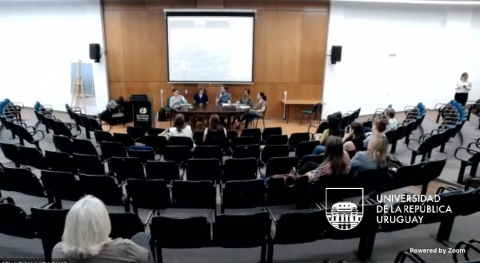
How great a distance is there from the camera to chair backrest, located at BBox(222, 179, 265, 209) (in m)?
3.45

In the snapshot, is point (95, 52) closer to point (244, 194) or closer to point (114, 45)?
point (114, 45)

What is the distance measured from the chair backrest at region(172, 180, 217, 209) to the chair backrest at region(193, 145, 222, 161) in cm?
150

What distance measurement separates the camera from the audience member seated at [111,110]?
9.34 m

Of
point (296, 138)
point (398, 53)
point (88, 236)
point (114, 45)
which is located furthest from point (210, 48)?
point (88, 236)

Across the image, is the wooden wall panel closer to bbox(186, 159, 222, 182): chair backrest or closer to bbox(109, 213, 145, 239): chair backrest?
bbox(186, 159, 222, 182): chair backrest

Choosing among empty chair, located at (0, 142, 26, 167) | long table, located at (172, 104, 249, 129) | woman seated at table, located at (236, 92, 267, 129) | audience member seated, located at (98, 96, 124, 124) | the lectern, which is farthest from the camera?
audience member seated, located at (98, 96, 124, 124)

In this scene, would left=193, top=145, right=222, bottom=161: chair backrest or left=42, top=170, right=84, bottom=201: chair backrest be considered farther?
left=193, top=145, right=222, bottom=161: chair backrest

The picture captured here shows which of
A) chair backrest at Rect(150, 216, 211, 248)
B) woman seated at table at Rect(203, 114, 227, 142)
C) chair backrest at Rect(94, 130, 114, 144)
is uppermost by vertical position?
woman seated at table at Rect(203, 114, 227, 142)

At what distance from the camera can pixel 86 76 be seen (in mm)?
10570

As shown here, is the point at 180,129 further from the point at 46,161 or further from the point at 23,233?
the point at 23,233

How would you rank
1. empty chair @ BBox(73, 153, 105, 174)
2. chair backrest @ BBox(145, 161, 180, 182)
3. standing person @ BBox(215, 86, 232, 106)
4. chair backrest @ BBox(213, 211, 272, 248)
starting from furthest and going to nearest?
standing person @ BBox(215, 86, 232, 106), empty chair @ BBox(73, 153, 105, 174), chair backrest @ BBox(145, 161, 180, 182), chair backrest @ BBox(213, 211, 272, 248)

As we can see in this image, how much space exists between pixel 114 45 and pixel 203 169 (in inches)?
309

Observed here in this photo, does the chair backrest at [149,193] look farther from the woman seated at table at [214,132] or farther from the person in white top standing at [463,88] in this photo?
the person in white top standing at [463,88]

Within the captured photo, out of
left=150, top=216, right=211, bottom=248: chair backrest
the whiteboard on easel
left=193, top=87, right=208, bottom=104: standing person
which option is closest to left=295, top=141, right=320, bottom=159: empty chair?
left=150, top=216, right=211, bottom=248: chair backrest
